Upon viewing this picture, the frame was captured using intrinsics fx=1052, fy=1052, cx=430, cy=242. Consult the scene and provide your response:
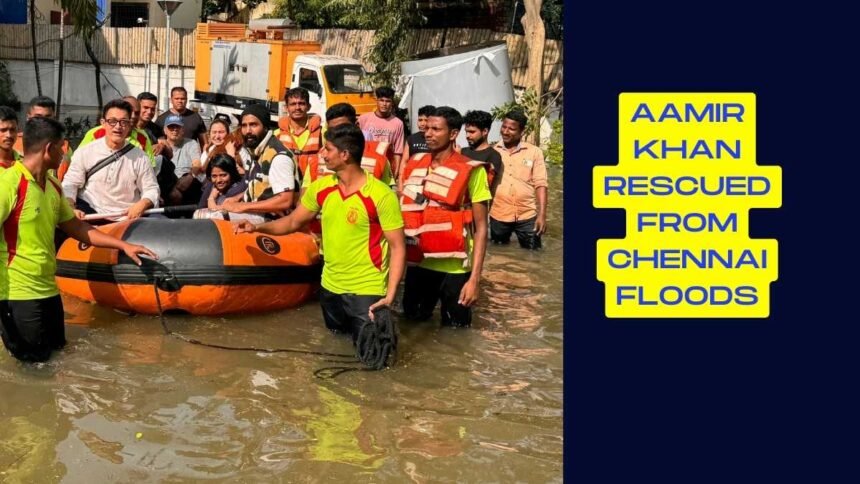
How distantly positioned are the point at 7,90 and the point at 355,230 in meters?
23.7

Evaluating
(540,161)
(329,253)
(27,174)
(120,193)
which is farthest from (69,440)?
(540,161)

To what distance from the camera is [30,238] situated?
5.61m

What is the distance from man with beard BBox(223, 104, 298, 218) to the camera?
707 centimetres

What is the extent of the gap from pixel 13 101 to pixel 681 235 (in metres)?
26.8

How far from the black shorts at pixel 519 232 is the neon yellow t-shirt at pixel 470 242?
10.9 feet

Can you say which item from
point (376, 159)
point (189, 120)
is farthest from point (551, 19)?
point (376, 159)

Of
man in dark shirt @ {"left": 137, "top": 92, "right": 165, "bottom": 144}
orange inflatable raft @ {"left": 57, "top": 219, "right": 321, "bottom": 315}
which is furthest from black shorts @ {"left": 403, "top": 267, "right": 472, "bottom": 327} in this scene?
man in dark shirt @ {"left": 137, "top": 92, "right": 165, "bottom": 144}

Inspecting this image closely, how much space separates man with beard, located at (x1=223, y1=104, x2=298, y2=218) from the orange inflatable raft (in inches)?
10.6

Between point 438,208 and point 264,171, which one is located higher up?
point 264,171

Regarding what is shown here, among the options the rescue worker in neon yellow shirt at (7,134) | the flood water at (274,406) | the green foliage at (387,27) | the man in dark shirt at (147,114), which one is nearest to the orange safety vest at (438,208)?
the flood water at (274,406)

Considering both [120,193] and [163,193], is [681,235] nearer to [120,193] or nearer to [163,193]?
[120,193]

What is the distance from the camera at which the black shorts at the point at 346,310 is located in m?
6.21

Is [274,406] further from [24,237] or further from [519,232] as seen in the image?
[519,232]

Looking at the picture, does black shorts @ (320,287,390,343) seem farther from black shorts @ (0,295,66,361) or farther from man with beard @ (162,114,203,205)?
man with beard @ (162,114,203,205)
